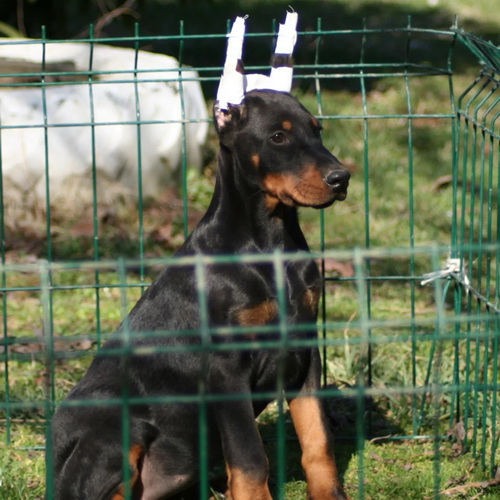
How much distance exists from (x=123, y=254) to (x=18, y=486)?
313 cm

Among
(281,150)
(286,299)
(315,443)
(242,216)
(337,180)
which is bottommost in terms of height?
(315,443)

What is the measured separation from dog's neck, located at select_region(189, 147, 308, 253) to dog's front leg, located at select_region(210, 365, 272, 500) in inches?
24.0

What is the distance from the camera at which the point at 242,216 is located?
3.79m

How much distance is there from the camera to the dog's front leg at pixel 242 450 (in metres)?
3.43

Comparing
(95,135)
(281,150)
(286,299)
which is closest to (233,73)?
(281,150)

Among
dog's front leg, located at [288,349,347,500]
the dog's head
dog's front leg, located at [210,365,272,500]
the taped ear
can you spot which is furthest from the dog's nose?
dog's front leg, located at [210,365,272,500]

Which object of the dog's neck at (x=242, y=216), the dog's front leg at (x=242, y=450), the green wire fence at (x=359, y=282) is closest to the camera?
the green wire fence at (x=359, y=282)

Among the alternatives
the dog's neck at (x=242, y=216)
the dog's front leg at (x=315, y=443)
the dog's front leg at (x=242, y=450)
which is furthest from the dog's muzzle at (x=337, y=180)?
the dog's front leg at (x=242, y=450)

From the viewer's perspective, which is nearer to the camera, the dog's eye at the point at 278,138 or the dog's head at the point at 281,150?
the dog's head at the point at 281,150

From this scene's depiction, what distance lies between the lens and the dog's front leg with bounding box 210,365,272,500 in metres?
3.43

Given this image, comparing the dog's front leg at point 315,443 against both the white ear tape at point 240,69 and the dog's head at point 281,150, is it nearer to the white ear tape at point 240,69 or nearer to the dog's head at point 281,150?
the dog's head at point 281,150

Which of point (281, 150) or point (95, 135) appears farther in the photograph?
point (95, 135)

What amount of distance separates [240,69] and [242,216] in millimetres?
561

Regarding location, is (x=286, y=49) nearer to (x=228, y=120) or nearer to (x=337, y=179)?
(x=228, y=120)
